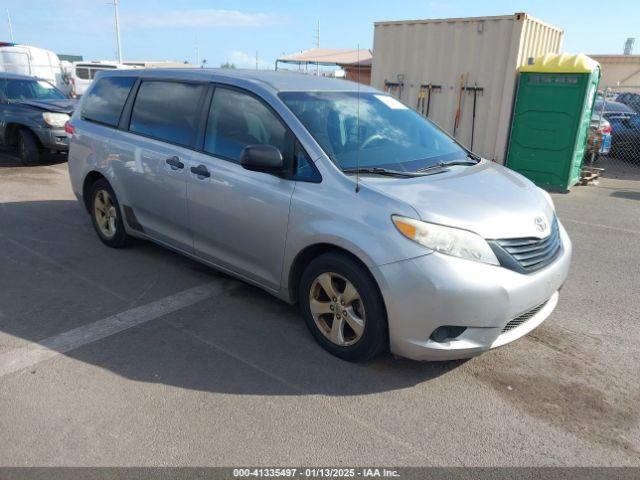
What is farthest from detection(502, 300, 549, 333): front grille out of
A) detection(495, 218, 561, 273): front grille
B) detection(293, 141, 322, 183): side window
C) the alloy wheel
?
detection(293, 141, 322, 183): side window

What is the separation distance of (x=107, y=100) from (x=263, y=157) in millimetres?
2731

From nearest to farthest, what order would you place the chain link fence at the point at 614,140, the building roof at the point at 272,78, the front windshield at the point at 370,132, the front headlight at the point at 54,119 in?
the front windshield at the point at 370,132
the building roof at the point at 272,78
the front headlight at the point at 54,119
the chain link fence at the point at 614,140

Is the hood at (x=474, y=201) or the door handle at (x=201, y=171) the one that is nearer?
the hood at (x=474, y=201)

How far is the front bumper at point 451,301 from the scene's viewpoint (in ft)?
9.53

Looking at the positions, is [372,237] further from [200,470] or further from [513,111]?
[513,111]

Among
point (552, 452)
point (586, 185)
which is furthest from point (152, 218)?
point (586, 185)

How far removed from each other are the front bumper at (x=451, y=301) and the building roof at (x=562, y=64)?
7204 mm

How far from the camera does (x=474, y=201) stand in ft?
10.7

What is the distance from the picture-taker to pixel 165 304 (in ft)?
13.9

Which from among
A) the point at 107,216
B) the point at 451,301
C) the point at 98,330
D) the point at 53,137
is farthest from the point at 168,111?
the point at 53,137

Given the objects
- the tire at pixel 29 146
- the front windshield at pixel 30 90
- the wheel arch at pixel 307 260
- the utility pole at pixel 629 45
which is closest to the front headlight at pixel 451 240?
the wheel arch at pixel 307 260

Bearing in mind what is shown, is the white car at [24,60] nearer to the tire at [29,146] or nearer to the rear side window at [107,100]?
the tire at [29,146]

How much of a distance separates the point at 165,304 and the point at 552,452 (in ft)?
9.63

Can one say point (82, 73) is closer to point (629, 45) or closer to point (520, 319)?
point (520, 319)
